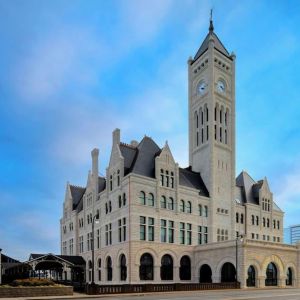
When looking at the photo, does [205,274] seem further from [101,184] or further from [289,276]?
[101,184]

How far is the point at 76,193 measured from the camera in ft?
271

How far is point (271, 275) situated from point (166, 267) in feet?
45.8

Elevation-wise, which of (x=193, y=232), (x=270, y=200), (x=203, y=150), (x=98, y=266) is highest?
(x=203, y=150)

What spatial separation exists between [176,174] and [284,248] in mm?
17981

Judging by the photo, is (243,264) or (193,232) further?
(193,232)

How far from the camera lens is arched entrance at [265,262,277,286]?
5040cm

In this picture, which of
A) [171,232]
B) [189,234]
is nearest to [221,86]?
[189,234]

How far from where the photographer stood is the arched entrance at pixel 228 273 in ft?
163

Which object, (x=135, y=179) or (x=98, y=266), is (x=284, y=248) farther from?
(x=98, y=266)

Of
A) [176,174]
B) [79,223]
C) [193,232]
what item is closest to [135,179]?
[176,174]

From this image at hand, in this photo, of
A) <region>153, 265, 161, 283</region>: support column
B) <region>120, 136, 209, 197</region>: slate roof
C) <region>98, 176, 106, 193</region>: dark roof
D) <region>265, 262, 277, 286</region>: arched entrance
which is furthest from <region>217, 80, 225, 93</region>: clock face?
<region>153, 265, 161, 283</region>: support column

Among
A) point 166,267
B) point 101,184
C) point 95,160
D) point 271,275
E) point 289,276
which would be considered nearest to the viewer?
point 271,275

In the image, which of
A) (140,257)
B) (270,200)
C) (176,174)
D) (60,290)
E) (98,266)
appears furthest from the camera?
(270,200)

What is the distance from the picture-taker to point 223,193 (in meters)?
62.3
